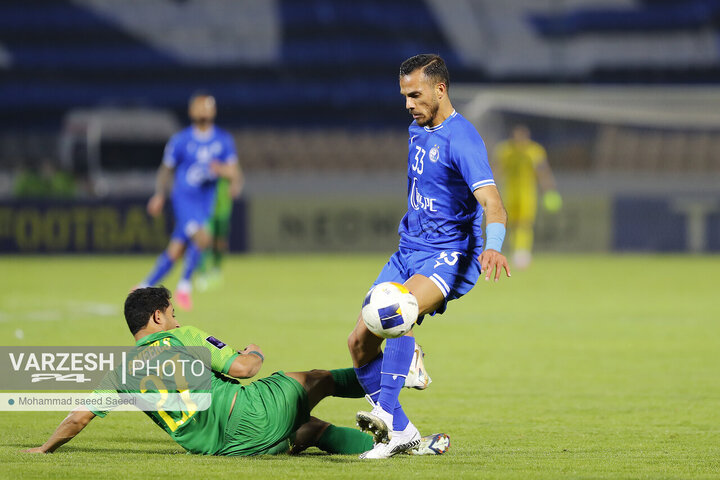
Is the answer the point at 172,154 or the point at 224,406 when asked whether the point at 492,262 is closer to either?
the point at 224,406

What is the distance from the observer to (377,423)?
506cm

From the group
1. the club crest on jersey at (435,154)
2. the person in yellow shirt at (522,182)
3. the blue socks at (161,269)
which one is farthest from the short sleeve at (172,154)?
the club crest on jersey at (435,154)

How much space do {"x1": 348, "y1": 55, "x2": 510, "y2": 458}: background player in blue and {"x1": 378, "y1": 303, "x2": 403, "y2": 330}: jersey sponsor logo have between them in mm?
200

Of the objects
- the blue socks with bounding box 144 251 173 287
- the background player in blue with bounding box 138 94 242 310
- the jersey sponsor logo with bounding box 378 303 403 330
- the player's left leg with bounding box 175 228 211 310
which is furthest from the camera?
the background player in blue with bounding box 138 94 242 310

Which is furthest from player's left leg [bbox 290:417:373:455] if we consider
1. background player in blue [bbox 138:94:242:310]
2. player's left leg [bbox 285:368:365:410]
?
background player in blue [bbox 138:94:242:310]

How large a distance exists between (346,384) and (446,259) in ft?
2.55

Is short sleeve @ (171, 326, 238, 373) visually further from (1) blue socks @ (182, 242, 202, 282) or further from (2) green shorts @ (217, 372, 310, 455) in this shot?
(1) blue socks @ (182, 242, 202, 282)

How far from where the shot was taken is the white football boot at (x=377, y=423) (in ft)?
16.5

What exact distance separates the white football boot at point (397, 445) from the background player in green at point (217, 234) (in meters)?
8.90

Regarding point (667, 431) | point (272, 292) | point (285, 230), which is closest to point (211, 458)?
point (667, 431)

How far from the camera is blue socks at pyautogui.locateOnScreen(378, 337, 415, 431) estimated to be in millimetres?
5348

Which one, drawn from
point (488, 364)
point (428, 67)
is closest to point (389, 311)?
point (428, 67)

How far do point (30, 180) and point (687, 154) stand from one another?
13979mm

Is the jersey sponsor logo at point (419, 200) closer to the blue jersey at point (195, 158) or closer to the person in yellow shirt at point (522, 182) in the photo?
the blue jersey at point (195, 158)
